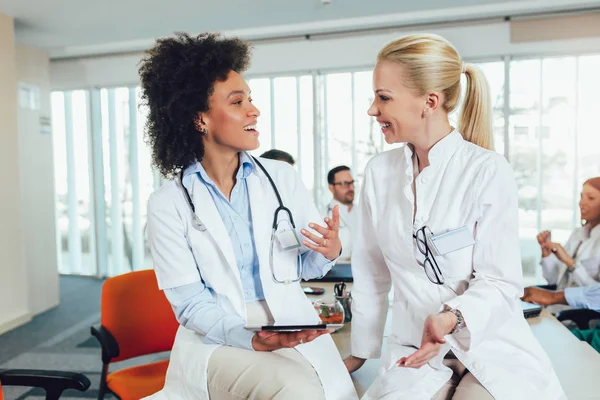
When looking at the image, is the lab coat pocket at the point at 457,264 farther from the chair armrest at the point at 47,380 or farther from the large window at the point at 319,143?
the large window at the point at 319,143

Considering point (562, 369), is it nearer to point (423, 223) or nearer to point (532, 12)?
point (423, 223)

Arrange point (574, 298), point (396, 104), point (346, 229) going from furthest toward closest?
point (346, 229), point (574, 298), point (396, 104)

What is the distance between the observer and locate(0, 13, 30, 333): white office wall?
4.78 meters

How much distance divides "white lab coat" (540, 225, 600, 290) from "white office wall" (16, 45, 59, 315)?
4.74 metres

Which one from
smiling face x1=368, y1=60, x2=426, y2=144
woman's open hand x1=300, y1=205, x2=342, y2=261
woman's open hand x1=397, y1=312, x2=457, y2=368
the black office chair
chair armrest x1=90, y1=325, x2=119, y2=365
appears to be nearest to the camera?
woman's open hand x1=397, y1=312, x2=457, y2=368

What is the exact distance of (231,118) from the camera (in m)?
1.70

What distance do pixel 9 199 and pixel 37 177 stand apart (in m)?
0.74

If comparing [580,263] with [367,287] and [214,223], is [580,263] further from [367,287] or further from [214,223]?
[214,223]

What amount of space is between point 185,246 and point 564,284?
8.57ft

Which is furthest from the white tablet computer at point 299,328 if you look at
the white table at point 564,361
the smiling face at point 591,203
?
the smiling face at point 591,203

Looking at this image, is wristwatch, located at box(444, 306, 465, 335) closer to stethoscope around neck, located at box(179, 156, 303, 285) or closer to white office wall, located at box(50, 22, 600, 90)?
stethoscope around neck, located at box(179, 156, 303, 285)

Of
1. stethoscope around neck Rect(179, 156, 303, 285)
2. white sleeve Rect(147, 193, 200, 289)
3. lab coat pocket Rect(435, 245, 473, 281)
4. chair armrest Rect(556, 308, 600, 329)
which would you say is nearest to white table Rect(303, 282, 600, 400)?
stethoscope around neck Rect(179, 156, 303, 285)

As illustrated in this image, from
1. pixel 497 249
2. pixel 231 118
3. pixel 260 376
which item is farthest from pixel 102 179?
pixel 497 249

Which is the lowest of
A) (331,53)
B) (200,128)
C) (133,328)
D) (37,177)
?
(133,328)
